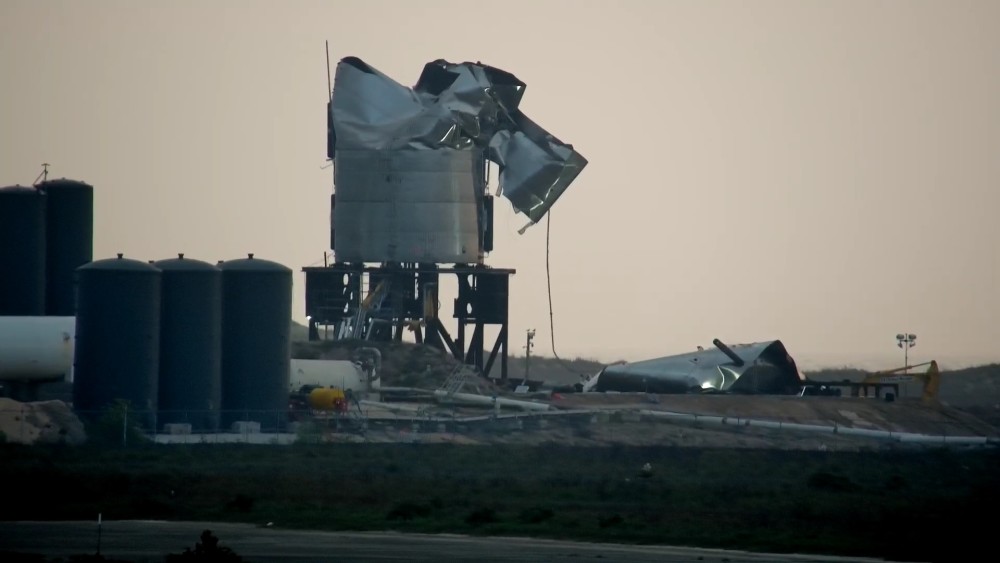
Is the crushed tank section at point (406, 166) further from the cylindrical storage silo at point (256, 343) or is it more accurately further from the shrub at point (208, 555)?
the shrub at point (208, 555)

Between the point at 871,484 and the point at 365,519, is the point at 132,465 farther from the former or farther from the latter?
the point at 871,484

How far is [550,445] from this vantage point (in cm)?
7312

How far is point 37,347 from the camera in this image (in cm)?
7675

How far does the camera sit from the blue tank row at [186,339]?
72.5 meters

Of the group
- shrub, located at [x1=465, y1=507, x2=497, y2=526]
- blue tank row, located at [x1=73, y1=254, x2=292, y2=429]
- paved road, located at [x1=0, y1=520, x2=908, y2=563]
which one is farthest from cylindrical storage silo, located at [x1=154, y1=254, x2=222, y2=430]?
paved road, located at [x1=0, y1=520, x2=908, y2=563]

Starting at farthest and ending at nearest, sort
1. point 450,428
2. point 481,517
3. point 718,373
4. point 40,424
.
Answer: point 718,373, point 450,428, point 40,424, point 481,517

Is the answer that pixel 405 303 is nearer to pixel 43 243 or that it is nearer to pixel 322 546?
pixel 43 243

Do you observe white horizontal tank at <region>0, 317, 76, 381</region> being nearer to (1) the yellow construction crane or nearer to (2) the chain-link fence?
(2) the chain-link fence

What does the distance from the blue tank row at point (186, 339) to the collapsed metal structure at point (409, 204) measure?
68.0ft

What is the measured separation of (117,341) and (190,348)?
11.1ft

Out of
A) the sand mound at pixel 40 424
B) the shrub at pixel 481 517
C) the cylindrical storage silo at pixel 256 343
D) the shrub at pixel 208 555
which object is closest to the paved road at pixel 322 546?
the shrub at pixel 208 555

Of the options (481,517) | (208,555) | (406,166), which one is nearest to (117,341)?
(406,166)

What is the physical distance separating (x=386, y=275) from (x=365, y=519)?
54.1 metres

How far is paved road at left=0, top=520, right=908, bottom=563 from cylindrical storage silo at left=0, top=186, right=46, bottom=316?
42.9 metres
